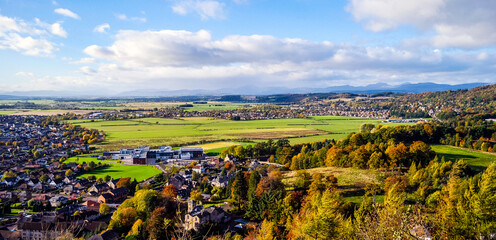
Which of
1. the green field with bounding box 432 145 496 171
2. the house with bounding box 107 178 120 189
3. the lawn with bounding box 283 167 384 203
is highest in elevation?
the green field with bounding box 432 145 496 171

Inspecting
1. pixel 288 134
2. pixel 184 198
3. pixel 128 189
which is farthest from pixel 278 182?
pixel 288 134

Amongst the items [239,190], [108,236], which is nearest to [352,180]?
[239,190]

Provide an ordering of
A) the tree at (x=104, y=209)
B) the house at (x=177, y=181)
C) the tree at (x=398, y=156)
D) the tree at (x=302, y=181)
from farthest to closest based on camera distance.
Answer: the house at (x=177, y=181) → the tree at (x=398, y=156) → the tree at (x=104, y=209) → the tree at (x=302, y=181)

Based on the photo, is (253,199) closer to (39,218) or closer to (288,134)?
(39,218)

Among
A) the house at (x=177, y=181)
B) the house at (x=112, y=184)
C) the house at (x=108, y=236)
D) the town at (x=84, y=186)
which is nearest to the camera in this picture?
the house at (x=108, y=236)

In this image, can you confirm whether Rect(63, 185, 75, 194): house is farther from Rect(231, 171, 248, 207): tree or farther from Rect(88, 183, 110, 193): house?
Rect(231, 171, 248, 207): tree

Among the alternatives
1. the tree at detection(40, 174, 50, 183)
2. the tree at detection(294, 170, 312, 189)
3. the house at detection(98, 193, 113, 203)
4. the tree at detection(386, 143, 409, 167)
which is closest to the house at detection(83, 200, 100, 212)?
the house at detection(98, 193, 113, 203)

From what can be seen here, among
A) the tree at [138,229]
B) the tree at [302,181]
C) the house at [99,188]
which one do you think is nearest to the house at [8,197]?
the house at [99,188]

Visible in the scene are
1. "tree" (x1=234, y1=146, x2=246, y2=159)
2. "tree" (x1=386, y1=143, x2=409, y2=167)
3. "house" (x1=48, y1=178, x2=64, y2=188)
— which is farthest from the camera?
"tree" (x1=234, y1=146, x2=246, y2=159)

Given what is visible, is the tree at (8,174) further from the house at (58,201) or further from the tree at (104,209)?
the tree at (104,209)

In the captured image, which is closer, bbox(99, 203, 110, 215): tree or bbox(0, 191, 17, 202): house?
bbox(99, 203, 110, 215): tree
